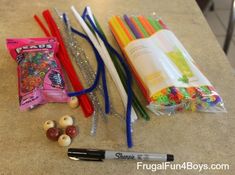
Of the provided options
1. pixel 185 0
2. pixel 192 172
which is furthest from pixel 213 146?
pixel 185 0

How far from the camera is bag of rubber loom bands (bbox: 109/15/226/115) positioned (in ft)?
1.54

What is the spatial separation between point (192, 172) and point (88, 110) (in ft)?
0.65

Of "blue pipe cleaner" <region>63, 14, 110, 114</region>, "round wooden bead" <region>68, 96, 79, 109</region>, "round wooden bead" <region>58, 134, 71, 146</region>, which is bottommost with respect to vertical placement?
"round wooden bead" <region>58, 134, 71, 146</region>

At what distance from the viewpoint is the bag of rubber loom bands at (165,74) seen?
47 centimetres

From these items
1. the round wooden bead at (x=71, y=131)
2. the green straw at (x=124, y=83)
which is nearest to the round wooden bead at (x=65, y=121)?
the round wooden bead at (x=71, y=131)

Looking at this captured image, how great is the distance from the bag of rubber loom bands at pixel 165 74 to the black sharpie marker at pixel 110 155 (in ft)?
0.30

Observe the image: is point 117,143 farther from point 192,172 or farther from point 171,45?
point 171,45

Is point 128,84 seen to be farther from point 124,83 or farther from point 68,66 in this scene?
point 68,66

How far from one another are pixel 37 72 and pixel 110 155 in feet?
0.66

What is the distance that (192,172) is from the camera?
409 millimetres

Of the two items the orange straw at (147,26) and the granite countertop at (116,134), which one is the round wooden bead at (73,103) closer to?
the granite countertop at (116,134)

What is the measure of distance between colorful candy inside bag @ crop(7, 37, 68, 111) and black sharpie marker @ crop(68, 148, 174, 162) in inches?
4.5

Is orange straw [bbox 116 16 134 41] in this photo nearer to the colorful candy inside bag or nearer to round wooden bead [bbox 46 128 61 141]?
the colorful candy inside bag

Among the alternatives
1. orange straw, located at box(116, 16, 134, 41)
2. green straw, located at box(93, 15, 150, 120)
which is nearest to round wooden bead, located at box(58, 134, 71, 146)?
green straw, located at box(93, 15, 150, 120)
